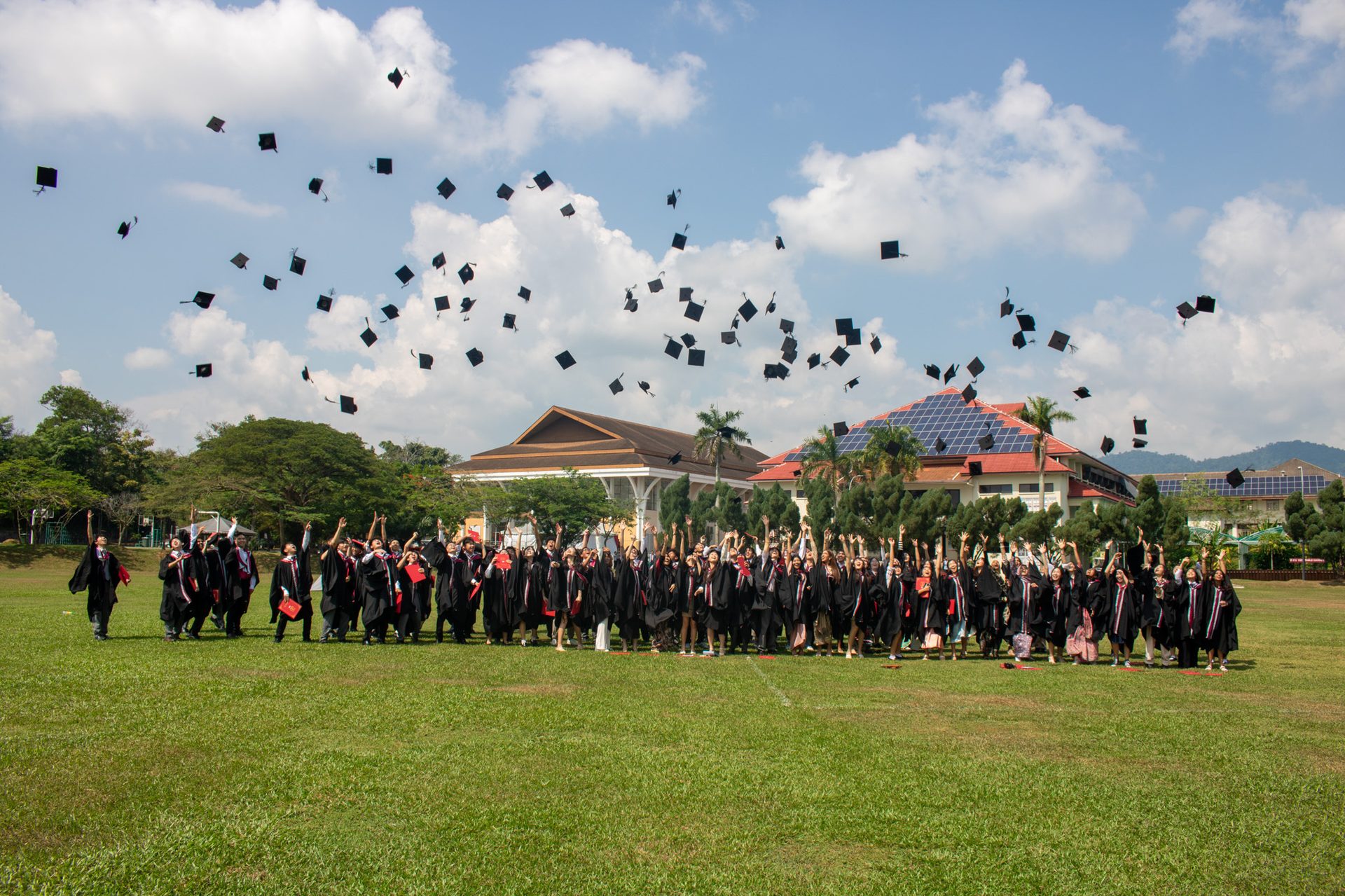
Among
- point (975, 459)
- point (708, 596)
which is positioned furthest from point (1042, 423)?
point (708, 596)

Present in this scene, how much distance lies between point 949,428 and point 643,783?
187 feet

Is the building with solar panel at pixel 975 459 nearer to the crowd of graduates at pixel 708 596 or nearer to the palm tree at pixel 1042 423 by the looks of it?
the palm tree at pixel 1042 423

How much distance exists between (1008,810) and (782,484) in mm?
55645

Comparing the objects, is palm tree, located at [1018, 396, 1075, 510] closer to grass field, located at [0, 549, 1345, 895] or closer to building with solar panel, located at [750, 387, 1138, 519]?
building with solar panel, located at [750, 387, 1138, 519]

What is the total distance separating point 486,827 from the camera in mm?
5617

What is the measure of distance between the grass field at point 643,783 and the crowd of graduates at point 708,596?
3027 mm

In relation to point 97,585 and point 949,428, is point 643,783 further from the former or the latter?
point 949,428

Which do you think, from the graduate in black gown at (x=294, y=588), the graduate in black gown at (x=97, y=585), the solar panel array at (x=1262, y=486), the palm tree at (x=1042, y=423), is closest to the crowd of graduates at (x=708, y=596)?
the graduate in black gown at (x=294, y=588)

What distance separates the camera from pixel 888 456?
2089 inches

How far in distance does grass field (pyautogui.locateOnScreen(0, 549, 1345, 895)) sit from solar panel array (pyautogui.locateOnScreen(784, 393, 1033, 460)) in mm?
47780

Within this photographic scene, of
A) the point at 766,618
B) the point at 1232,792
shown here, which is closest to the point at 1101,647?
the point at 766,618

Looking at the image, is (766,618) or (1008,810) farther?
(766,618)

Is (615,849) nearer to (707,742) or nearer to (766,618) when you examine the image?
(707,742)

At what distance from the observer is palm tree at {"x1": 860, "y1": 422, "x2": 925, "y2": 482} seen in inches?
2105
